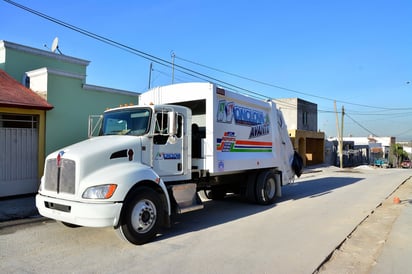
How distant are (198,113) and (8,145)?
235 inches

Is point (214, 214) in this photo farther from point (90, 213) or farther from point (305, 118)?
point (305, 118)

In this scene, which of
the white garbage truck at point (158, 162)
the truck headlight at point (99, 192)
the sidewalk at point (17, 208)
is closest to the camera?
the truck headlight at point (99, 192)

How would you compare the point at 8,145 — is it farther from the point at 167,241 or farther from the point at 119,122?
the point at 167,241

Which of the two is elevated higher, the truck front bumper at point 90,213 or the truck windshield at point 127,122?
the truck windshield at point 127,122

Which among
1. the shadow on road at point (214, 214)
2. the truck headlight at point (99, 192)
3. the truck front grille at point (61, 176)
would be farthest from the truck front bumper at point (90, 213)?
the shadow on road at point (214, 214)

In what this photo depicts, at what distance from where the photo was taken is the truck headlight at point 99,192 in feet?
18.5

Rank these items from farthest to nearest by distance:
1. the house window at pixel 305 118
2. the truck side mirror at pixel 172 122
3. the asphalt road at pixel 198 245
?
the house window at pixel 305 118 < the truck side mirror at pixel 172 122 < the asphalt road at pixel 198 245

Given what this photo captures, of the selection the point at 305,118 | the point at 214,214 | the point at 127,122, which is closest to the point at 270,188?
the point at 214,214

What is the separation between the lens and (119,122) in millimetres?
7242

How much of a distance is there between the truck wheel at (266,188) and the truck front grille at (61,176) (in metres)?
5.87

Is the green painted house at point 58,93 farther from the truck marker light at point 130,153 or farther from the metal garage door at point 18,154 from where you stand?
the truck marker light at point 130,153

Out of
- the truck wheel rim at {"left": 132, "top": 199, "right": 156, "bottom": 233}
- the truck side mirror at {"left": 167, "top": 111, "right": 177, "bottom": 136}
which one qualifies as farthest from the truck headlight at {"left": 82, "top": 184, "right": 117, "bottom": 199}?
the truck side mirror at {"left": 167, "top": 111, "right": 177, "bottom": 136}

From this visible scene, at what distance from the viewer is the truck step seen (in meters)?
7.01

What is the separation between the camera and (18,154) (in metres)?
10.5
